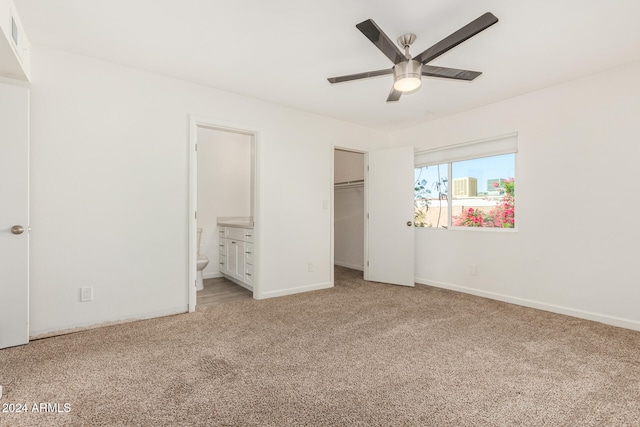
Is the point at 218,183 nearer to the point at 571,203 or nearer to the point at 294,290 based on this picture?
the point at 294,290

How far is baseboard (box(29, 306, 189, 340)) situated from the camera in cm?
238

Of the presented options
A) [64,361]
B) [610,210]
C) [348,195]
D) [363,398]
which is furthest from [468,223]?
[64,361]

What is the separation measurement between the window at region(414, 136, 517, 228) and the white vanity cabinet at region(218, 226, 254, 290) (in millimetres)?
2492

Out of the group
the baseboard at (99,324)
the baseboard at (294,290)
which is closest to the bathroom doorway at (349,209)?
the baseboard at (294,290)

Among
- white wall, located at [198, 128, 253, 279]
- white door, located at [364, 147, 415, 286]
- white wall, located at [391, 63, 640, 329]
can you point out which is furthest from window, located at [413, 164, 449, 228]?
white wall, located at [198, 128, 253, 279]

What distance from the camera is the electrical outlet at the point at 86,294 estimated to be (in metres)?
2.53

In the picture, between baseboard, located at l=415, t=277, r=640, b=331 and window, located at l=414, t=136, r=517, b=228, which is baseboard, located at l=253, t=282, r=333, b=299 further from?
window, located at l=414, t=136, r=517, b=228

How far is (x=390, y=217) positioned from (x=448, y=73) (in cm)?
237

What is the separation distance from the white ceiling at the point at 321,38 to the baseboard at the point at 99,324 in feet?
7.47

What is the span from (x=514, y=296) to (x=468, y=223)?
1007mm

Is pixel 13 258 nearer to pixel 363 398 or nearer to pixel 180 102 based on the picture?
pixel 180 102

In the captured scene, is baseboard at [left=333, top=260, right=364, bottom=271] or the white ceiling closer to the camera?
the white ceiling

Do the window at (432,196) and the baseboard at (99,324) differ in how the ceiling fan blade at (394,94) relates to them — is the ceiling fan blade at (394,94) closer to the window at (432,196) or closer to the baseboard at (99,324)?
the window at (432,196)

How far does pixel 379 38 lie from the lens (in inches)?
71.7
